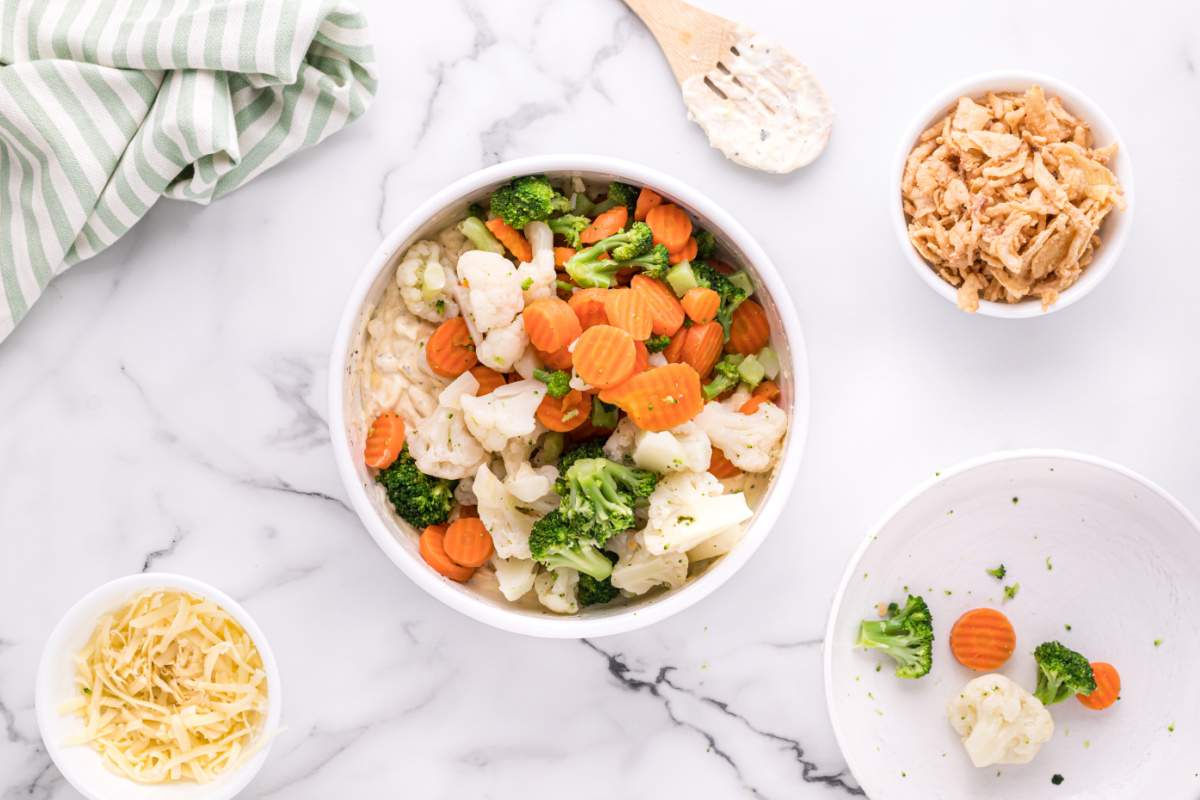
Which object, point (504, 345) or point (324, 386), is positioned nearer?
point (504, 345)

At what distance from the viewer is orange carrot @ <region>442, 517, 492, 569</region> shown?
1782 millimetres

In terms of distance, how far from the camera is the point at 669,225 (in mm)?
1748

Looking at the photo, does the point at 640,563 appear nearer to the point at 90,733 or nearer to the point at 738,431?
the point at 738,431

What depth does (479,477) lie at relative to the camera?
1691mm

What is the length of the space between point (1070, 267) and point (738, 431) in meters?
0.62

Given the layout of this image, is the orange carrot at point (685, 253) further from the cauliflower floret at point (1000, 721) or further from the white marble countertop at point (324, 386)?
the cauliflower floret at point (1000, 721)

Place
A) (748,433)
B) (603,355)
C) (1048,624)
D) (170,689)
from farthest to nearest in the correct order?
1. (1048,624)
2. (170,689)
3. (748,433)
4. (603,355)

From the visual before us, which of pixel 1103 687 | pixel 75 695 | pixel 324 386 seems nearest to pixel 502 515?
pixel 324 386

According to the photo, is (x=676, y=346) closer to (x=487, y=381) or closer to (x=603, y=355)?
(x=603, y=355)

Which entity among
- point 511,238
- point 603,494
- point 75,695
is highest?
point 511,238

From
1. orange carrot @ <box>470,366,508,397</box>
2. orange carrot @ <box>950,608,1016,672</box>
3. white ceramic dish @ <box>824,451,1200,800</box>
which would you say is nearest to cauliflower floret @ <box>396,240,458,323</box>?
orange carrot @ <box>470,366,508,397</box>

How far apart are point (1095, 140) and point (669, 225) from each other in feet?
2.42

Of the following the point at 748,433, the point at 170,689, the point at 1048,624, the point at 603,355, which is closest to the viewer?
the point at 603,355

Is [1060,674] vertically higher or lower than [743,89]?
lower
